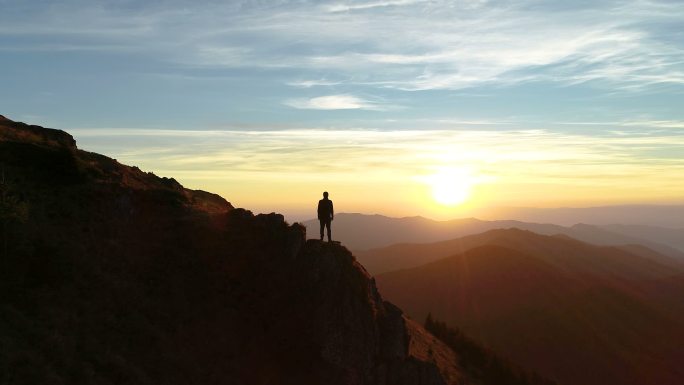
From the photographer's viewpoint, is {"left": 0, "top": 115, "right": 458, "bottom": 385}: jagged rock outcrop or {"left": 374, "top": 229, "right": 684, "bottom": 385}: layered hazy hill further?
{"left": 374, "top": 229, "right": 684, "bottom": 385}: layered hazy hill

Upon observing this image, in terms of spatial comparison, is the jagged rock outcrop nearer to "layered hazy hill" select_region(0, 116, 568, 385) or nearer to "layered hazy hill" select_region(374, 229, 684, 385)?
"layered hazy hill" select_region(0, 116, 568, 385)

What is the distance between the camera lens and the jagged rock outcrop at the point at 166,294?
19938 millimetres

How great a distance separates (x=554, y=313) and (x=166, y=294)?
10406cm

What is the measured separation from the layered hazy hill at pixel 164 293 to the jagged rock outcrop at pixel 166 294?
2.6 inches

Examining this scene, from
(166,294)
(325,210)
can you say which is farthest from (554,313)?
(166,294)

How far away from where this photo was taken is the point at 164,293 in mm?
24812

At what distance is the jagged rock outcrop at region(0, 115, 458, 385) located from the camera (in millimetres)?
19938

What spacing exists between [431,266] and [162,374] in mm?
141602

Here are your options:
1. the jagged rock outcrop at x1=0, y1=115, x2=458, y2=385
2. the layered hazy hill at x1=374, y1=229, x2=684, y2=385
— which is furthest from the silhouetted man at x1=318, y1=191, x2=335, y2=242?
the layered hazy hill at x1=374, y1=229, x2=684, y2=385

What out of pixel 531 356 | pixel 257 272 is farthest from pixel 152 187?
pixel 531 356

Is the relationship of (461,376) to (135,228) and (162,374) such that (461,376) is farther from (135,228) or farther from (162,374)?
(135,228)

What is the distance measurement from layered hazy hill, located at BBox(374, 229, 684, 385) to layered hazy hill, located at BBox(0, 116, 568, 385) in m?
69.9

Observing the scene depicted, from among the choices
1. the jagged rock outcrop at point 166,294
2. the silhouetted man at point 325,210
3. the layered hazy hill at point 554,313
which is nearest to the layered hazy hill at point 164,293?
the jagged rock outcrop at point 166,294

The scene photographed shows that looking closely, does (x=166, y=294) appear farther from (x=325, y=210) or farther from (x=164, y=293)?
(x=325, y=210)
